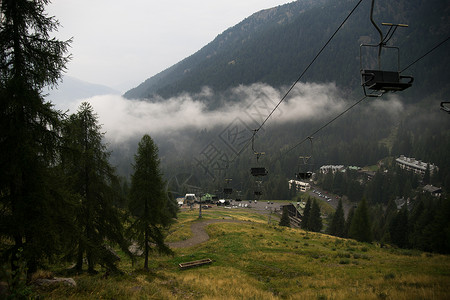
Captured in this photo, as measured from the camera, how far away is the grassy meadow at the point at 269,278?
1039cm

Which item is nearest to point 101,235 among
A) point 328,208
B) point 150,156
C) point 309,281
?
point 150,156

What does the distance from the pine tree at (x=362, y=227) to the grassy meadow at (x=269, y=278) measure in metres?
25.2

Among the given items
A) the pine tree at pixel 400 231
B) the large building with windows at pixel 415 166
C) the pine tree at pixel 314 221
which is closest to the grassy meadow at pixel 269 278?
the pine tree at pixel 400 231

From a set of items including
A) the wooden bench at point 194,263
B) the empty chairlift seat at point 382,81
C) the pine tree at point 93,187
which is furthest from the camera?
the wooden bench at point 194,263

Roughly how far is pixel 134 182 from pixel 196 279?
997 centimetres

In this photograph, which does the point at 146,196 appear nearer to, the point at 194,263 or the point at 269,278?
the point at 194,263

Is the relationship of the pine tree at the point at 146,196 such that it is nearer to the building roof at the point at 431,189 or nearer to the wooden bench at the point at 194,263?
the wooden bench at the point at 194,263

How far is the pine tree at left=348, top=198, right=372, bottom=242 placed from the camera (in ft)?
165

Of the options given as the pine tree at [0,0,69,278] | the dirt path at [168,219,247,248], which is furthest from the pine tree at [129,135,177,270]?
the dirt path at [168,219,247,248]

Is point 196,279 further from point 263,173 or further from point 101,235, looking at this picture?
point 263,173

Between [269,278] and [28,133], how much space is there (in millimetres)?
17619

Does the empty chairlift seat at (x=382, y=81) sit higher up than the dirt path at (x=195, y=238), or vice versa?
the empty chairlift seat at (x=382, y=81)

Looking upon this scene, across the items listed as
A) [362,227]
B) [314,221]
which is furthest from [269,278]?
[314,221]

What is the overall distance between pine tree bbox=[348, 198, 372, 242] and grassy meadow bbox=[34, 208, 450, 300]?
25.2 metres
